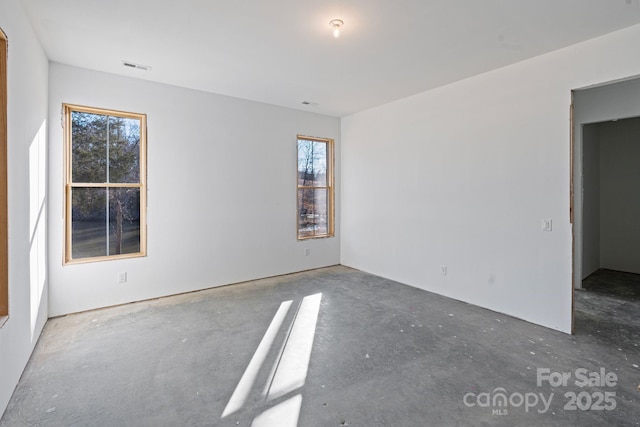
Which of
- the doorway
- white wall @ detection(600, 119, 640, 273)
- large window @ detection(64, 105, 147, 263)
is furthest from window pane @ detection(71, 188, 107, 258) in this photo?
white wall @ detection(600, 119, 640, 273)

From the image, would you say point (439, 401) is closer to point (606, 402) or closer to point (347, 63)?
point (606, 402)

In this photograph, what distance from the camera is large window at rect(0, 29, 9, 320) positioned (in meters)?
2.02

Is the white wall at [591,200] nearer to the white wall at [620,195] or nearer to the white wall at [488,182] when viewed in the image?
the white wall at [620,195]

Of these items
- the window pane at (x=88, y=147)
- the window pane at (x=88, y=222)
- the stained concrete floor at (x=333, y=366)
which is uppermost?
the window pane at (x=88, y=147)

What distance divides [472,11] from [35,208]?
404 centimetres

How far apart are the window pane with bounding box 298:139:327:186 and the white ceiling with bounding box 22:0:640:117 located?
163 centimetres

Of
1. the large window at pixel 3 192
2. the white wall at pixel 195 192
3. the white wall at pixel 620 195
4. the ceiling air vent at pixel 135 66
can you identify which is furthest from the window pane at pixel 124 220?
the white wall at pixel 620 195

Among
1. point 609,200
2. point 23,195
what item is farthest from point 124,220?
point 609,200

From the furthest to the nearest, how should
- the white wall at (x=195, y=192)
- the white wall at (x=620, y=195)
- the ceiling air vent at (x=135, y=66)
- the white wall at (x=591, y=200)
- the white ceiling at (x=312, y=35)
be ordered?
the white wall at (x=620, y=195), the white wall at (x=591, y=200), the white wall at (x=195, y=192), the ceiling air vent at (x=135, y=66), the white ceiling at (x=312, y=35)

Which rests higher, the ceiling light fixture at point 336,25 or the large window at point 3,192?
the ceiling light fixture at point 336,25

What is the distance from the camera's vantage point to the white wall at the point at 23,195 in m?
2.12

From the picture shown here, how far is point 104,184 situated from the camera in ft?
12.5

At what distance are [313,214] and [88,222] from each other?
333cm

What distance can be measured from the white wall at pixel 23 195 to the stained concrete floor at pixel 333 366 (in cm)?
27
